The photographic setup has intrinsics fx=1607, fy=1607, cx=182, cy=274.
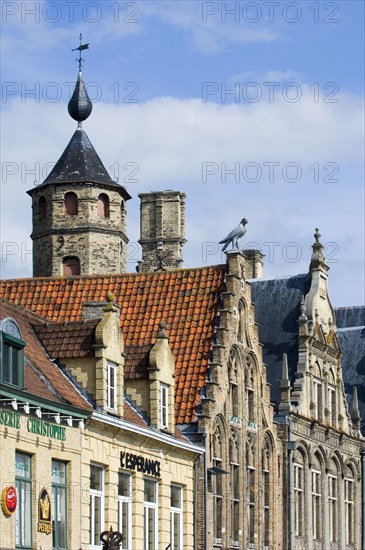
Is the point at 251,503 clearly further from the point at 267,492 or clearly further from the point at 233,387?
the point at 233,387

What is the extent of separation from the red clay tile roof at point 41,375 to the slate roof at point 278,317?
52.9ft

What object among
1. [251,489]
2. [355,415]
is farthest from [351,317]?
[251,489]

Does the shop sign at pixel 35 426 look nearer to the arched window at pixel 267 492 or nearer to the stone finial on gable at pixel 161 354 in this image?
the stone finial on gable at pixel 161 354

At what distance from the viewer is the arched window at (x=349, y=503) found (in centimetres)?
5703

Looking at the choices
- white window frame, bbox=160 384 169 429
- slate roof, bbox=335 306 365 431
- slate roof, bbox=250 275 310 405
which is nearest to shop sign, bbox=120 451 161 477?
white window frame, bbox=160 384 169 429

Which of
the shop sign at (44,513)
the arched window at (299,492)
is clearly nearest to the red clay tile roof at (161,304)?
the arched window at (299,492)

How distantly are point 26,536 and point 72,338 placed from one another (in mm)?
6723

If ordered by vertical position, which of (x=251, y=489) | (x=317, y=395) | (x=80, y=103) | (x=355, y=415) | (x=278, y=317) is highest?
(x=80, y=103)

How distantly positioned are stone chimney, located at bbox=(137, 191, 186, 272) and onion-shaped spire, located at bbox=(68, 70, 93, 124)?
17.7 feet

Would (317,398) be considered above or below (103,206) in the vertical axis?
below

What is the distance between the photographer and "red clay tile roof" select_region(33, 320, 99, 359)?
3797cm

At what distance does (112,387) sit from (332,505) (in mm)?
19700

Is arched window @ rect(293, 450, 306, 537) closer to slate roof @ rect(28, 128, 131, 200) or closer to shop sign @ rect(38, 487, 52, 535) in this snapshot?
shop sign @ rect(38, 487, 52, 535)

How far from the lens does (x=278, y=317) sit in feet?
191
